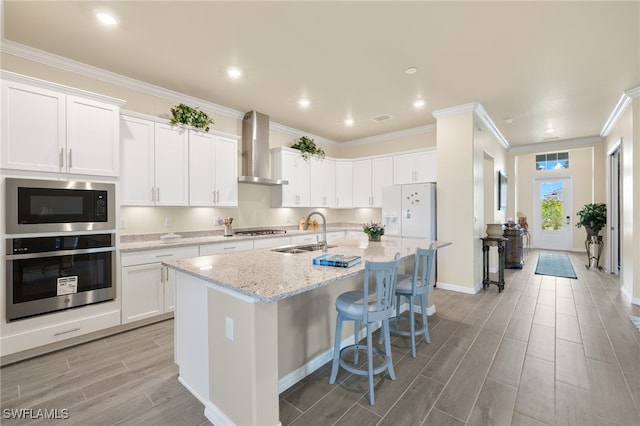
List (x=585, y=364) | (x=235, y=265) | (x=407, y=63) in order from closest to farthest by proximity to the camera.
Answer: (x=235, y=265) → (x=585, y=364) → (x=407, y=63)

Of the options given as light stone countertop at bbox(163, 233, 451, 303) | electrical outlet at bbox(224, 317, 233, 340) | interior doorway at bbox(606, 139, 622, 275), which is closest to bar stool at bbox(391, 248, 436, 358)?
light stone countertop at bbox(163, 233, 451, 303)

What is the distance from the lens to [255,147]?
15.3 ft

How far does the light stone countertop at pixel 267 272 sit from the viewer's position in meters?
1.48

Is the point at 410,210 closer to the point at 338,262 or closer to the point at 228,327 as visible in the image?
the point at 338,262

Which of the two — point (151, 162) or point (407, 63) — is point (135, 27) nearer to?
point (151, 162)

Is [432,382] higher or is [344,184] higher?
[344,184]

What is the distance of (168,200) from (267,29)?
2340 mm

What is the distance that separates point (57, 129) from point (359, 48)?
9.69ft

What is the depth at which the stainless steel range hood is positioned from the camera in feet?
15.1

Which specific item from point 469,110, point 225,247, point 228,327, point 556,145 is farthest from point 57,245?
point 556,145

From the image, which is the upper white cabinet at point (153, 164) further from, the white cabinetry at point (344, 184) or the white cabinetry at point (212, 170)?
the white cabinetry at point (344, 184)

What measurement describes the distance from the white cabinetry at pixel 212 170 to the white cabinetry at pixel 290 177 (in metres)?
0.97

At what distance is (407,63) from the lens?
3098mm

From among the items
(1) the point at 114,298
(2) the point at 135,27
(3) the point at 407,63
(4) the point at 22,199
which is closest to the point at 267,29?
(2) the point at 135,27
